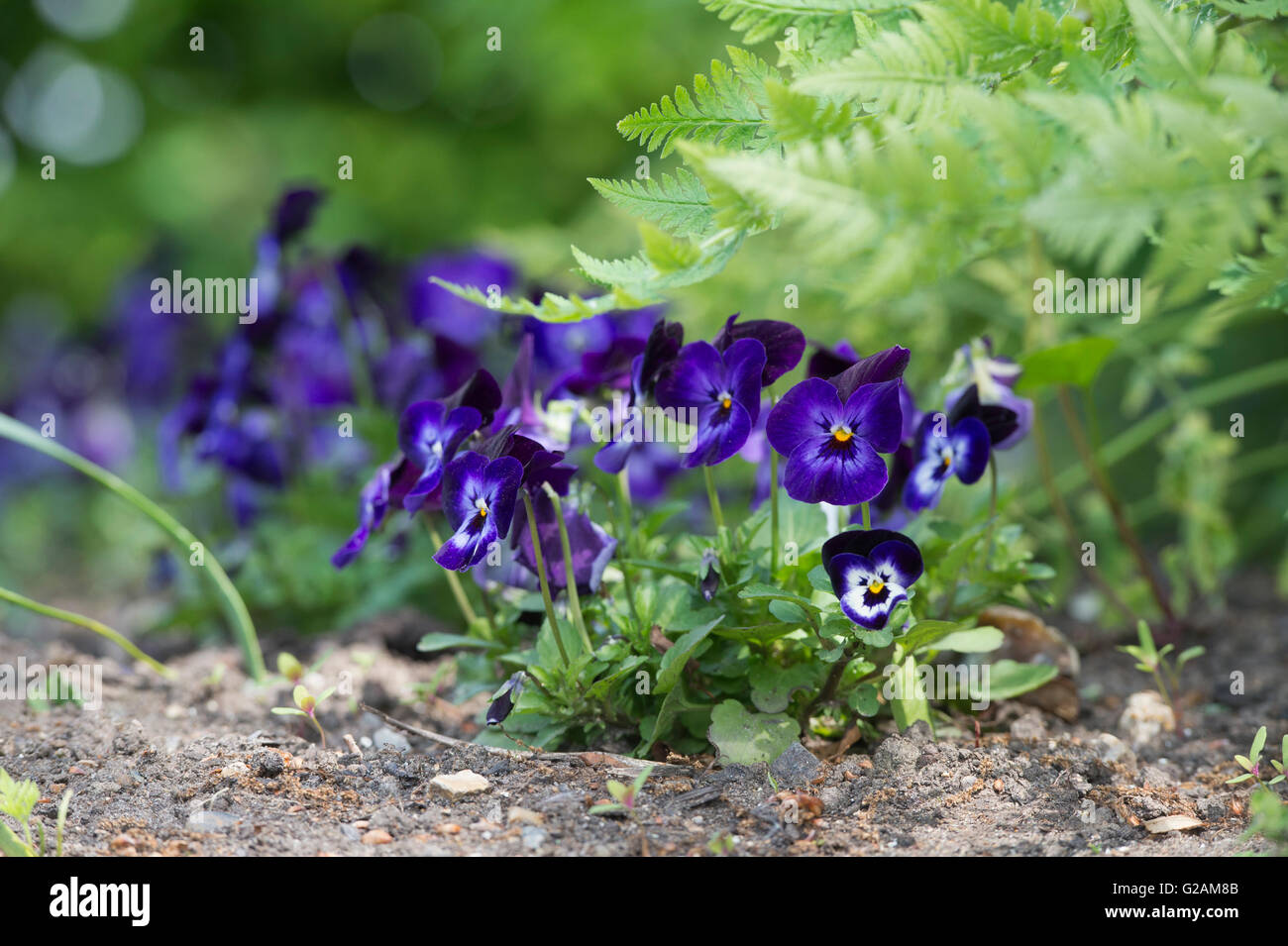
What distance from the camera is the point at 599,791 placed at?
4.74 ft

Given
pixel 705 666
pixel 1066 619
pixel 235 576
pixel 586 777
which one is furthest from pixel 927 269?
pixel 235 576

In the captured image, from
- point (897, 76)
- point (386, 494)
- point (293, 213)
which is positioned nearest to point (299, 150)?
point (293, 213)

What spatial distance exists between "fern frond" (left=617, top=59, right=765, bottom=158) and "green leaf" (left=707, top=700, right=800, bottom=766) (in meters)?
0.79

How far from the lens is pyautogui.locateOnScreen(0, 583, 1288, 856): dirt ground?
1.33 meters

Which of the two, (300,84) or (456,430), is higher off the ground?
(300,84)

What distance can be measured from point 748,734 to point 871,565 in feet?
0.96

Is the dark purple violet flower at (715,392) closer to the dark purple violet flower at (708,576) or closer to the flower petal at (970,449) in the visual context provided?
the dark purple violet flower at (708,576)

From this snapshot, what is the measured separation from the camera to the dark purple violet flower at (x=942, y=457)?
1.63 m

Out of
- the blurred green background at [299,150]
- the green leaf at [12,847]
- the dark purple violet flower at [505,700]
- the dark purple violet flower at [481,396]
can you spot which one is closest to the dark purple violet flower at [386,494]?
the dark purple violet flower at [481,396]

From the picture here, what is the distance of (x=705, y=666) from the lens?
158cm

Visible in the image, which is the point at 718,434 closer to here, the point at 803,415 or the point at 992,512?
the point at 803,415
